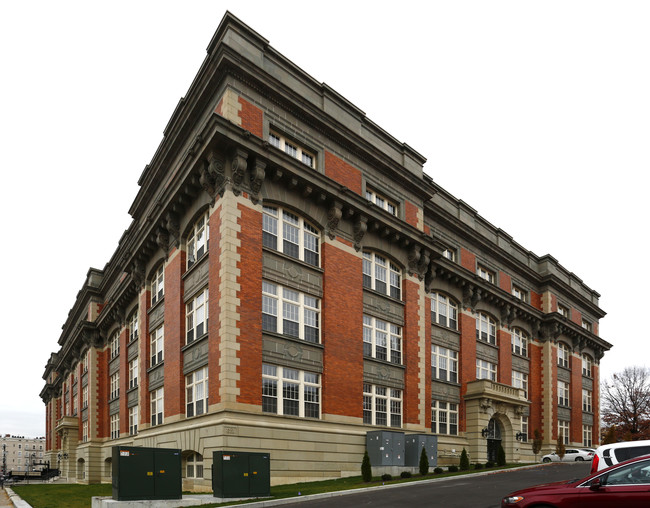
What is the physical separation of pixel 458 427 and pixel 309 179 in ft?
73.2

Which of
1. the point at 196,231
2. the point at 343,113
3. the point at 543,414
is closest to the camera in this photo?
the point at 196,231

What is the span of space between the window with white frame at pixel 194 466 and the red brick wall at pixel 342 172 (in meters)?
16.1

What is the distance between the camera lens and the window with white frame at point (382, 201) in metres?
35.6

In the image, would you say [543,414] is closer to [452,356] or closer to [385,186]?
[452,356]

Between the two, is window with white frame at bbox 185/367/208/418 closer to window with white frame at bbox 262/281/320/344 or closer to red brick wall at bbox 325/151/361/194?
window with white frame at bbox 262/281/320/344

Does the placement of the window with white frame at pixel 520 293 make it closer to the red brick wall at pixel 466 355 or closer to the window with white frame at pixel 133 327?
the red brick wall at pixel 466 355

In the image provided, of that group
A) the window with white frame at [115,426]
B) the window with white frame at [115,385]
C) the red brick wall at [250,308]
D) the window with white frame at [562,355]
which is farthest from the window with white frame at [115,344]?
the window with white frame at [562,355]

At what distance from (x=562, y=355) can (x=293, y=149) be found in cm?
3989

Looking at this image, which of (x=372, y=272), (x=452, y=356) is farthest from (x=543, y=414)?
(x=372, y=272)

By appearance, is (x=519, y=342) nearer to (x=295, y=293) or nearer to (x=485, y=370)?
(x=485, y=370)

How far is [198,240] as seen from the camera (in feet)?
101

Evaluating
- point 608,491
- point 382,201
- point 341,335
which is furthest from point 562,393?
point 608,491

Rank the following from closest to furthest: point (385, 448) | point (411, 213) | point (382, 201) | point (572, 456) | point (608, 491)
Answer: point (608, 491) → point (385, 448) → point (382, 201) → point (411, 213) → point (572, 456)

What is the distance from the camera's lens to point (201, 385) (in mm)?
28422
